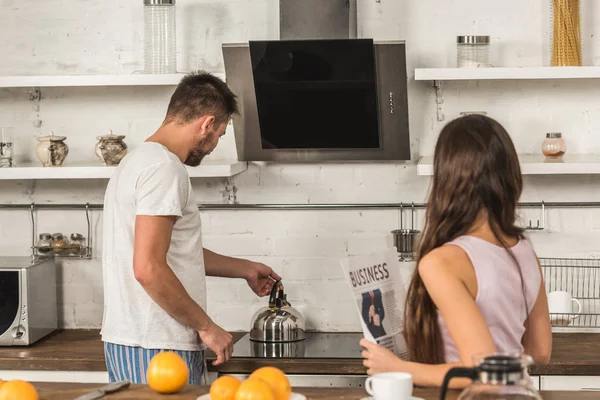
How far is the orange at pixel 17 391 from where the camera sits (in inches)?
62.6

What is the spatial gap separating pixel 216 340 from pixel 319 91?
3.76 feet

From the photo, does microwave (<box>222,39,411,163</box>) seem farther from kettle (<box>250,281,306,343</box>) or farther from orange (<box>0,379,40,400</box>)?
orange (<box>0,379,40,400</box>)

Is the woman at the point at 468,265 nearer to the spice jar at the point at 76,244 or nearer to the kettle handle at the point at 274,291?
the kettle handle at the point at 274,291

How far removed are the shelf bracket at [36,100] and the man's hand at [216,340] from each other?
1.59 meters

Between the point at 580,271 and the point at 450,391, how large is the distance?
1834 mm

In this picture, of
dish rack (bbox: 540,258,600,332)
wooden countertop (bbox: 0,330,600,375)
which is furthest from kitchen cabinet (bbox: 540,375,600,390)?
dish rack (bbox: 540,258,600,332)

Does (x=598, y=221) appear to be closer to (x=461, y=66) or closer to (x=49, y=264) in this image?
(x=461, y=66)

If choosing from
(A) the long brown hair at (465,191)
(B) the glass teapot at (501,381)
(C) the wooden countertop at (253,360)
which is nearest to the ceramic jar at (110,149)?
(C) the wooden countertop at (253,360)

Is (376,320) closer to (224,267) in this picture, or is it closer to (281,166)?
(224,267)

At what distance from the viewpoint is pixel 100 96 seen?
3566mm

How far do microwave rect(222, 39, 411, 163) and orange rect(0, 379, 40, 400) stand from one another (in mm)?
1792

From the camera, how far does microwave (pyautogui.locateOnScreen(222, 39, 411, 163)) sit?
311 cm

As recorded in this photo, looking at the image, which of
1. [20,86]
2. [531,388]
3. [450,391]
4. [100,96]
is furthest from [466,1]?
[531,388]

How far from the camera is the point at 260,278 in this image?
3.07 m
